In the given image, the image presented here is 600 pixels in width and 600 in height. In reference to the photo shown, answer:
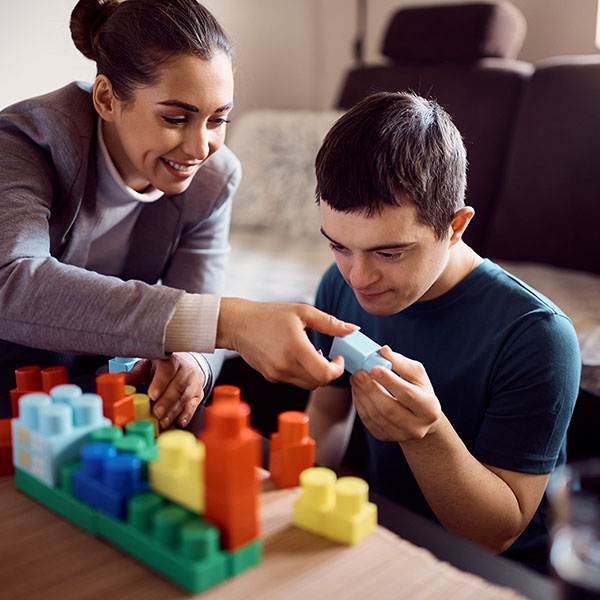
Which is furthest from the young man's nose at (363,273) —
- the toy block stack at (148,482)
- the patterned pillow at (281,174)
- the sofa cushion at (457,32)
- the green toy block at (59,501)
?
the sofa cushion at (457,32)

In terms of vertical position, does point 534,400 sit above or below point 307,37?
below

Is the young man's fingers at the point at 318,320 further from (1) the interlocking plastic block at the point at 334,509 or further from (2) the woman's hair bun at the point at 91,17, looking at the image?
(2) the woman's hair bun at the point at 91,17

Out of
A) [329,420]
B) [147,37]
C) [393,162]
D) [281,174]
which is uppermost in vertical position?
[147,37]

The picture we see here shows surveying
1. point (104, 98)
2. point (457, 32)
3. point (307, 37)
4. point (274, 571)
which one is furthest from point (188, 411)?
point (307, 37)

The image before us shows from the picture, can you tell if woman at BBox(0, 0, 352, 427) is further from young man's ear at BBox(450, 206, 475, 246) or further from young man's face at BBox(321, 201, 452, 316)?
young man's ear at BBox(450, 206, 475, 246)

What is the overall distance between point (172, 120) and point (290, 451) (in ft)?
2.06

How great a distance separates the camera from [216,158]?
4.37 ft

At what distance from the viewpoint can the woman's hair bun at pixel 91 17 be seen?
1.16 m

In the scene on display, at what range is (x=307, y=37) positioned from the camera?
321cm

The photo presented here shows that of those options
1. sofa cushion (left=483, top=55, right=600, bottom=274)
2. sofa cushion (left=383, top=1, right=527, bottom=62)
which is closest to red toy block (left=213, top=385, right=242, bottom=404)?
sofa cushion (left=483, top=55, right=600, bottom=274)

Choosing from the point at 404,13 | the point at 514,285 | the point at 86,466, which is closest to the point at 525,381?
the point at 514,285

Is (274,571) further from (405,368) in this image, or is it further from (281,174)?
(281,174)

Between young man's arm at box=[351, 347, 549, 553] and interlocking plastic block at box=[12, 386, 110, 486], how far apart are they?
32cm

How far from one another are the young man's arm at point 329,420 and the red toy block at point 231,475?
0.62 metres
